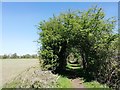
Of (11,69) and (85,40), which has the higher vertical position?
(85,40)

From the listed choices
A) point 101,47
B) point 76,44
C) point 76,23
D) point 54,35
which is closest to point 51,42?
point 54,35

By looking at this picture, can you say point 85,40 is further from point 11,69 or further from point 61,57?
point 11,69

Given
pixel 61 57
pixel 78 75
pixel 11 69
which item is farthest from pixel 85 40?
pixel 11 69

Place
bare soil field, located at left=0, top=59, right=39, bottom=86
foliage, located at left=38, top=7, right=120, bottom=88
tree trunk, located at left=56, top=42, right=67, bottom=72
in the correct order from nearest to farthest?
foliage, located at left=38, top=7, right=120, bottom=88
bare soil field, located at left=0, top=59, right=39, bottom=86
tree trunk, located at left=56, top=42, right=67, bottom=72

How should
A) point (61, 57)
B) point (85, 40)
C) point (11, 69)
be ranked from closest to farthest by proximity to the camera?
1. point (85, 40)
2. point (61, 57)
3. point (11, 69)

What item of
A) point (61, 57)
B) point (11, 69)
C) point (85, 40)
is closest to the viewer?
point (85, 40)

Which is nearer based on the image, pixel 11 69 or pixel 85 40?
pixel 85 40

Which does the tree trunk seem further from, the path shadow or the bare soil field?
the bare soil field

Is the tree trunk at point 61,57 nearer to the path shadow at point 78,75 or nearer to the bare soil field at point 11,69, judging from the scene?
the path shadow at point 78,75

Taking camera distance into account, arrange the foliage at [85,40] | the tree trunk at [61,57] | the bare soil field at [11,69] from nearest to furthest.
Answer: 1. the foliage at [85,40]
2. the bare soil field at [11,69]
3. the tree trunk at [61,57]

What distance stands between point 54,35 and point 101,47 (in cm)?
674

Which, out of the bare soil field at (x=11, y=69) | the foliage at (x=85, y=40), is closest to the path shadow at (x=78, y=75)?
the foliage at (x=85, y=40)

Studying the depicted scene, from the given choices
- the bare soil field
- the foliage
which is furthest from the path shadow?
the bare soil field

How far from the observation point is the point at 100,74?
2184 cm
